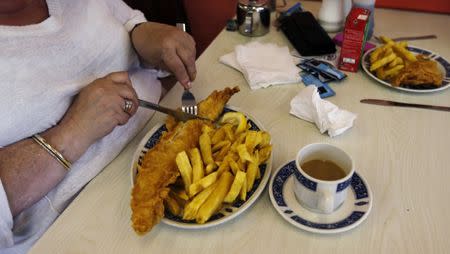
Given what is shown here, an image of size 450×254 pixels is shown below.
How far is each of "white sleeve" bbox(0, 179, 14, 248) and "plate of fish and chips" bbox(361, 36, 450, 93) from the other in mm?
868

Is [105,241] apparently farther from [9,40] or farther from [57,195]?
[9,40]

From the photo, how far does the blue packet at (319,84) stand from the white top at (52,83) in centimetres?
42

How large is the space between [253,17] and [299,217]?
76cm

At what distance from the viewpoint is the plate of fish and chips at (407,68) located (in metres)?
0.95

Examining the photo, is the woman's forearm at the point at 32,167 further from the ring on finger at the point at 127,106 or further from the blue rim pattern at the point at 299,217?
the blue rim pattern at the point at 299,217

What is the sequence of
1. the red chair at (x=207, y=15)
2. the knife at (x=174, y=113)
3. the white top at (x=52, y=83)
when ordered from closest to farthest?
the white top at (x=52, y=83)
the knife at (x=174, y=113)
the red chair at (x=207, y=15)

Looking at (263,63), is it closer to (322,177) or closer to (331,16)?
(331,16)

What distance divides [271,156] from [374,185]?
0.20 meters

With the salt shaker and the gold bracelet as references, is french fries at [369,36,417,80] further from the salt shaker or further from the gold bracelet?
the gold bracelet

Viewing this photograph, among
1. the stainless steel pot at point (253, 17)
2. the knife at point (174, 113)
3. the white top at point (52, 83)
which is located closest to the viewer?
the white top at point (52, 83)

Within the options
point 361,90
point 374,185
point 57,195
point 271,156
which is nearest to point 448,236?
point 374,185

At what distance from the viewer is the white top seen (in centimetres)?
73

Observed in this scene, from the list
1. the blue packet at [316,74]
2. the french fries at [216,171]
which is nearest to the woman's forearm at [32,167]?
the french fries at [216,171]

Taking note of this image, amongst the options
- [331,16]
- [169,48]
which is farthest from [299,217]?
[331,16]
